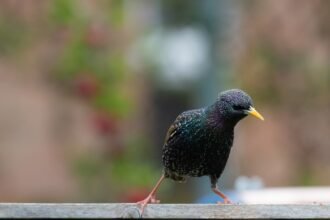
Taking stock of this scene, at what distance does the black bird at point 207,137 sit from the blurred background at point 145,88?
2.34m

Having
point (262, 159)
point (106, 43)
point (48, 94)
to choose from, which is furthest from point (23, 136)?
point (106, 43)

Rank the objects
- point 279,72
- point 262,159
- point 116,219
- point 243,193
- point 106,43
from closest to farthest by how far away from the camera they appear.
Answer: point 116,219, point 243,193, point 106,43, point 279,72, point 262,159

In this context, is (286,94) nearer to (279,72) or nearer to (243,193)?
(279,72)

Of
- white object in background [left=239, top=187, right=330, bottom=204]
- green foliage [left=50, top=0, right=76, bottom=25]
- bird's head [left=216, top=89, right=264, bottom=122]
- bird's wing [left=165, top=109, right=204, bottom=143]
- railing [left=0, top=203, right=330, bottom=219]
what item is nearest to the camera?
railing [left=0, top=203, right=330, bottom=219]

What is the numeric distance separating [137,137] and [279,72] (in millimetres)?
2149

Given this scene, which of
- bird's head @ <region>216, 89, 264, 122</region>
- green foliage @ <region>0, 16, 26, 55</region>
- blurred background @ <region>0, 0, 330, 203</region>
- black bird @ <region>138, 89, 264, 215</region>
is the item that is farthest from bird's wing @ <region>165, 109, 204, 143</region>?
green foliage @ <region>0, 16, 26, 55</region>

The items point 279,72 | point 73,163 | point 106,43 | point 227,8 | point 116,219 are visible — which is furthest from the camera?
point 279,72

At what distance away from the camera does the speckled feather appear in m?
4.96

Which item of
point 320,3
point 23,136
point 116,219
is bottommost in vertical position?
point 23,136

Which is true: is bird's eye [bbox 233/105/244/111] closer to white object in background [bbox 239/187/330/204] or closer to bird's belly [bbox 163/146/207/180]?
bird's belly [bbox 163/146/207/180]

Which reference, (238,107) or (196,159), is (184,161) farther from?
(238,107)

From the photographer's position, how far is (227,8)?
11016mm

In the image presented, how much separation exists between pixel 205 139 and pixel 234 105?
21cm

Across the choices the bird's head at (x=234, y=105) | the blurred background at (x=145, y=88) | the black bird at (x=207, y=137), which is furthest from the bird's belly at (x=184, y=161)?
the blurred background at (x=145, y=88)
